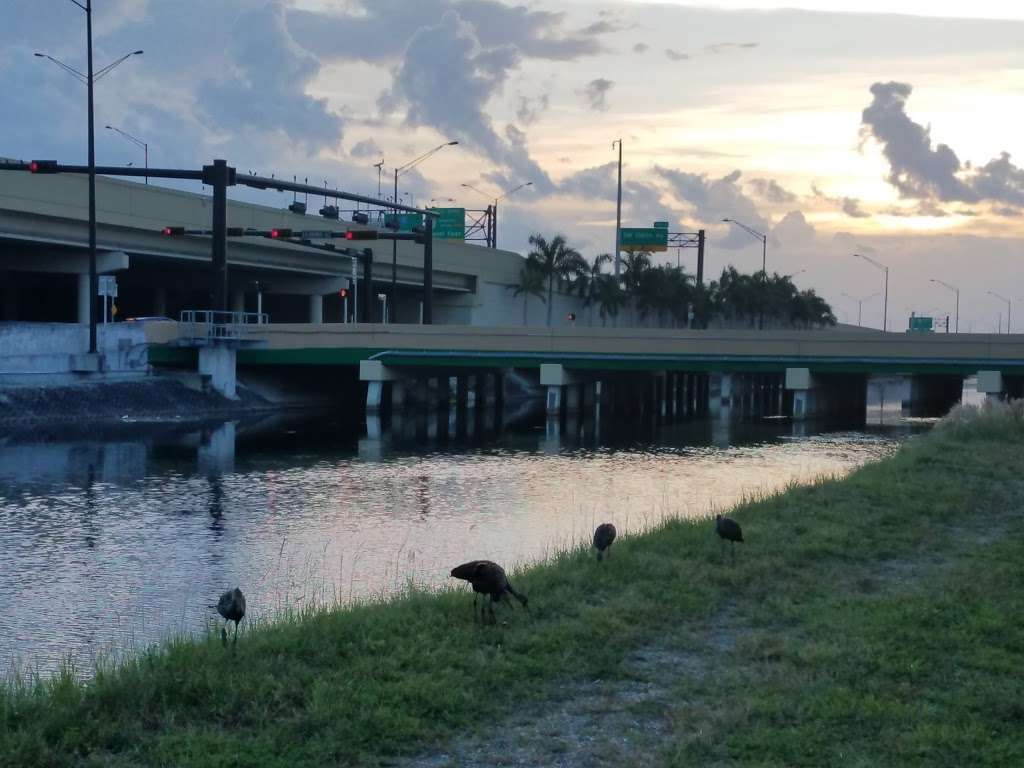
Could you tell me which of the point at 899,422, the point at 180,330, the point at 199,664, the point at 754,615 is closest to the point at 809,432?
the point at 899,422

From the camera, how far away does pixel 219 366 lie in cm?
6731

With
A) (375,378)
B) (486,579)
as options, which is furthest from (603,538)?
(375,378)

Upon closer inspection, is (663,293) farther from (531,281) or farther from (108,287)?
(108,287)

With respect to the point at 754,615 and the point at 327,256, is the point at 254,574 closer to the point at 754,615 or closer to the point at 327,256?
the point at 754,615

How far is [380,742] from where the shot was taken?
955 cm

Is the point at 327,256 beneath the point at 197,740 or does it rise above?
above

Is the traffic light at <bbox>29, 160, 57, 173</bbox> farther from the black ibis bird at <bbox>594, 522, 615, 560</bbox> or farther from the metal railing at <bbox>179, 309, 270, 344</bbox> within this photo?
the black ibis bird at <bbox>594, 522, 615, 560</bbox>

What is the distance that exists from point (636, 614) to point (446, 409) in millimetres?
66336

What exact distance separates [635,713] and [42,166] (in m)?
39.9

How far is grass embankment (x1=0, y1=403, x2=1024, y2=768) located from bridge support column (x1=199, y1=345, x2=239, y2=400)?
52.0m

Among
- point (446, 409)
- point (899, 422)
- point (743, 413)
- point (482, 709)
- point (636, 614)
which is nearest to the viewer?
point (482, 709)

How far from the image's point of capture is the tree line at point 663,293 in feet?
365

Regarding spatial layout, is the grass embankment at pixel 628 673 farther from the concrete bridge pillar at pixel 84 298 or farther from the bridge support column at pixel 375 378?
the concrete bridge pillar at pixel 84 298

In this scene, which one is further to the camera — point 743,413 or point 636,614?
point 743,413
